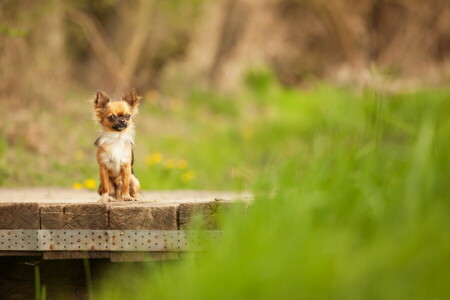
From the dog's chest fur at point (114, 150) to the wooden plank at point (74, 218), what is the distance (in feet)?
0.78

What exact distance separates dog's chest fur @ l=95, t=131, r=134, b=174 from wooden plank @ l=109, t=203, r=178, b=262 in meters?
0.24

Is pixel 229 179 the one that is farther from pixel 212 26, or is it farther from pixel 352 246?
pixel 212 26

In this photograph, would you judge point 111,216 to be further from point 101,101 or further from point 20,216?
point 101,101

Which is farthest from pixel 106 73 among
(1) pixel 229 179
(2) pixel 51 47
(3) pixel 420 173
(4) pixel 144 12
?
(3) pixel 420 173

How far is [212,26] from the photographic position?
636 inches

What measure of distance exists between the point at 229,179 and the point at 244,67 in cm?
696

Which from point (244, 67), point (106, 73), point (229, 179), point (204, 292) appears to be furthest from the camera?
point (244, 67)

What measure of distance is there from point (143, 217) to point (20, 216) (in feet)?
2.35

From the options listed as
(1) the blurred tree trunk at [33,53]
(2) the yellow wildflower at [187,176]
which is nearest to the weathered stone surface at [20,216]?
(2) the yellow wildflower at [187,176]

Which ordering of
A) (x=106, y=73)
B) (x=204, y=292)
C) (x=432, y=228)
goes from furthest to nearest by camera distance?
(x=106, y=73) < (x=432, y=228) < (x=204, y=292)

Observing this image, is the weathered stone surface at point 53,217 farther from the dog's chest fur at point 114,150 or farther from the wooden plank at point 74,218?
the dog's chest fur at point 114,150

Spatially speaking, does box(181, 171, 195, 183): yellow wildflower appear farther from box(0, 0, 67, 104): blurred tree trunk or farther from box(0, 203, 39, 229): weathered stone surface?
box(0, 203, 39, 229): weathered stone surface

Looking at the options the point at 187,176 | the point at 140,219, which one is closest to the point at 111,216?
the point at 140,219

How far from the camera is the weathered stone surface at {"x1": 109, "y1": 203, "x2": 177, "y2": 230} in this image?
13.6ft
